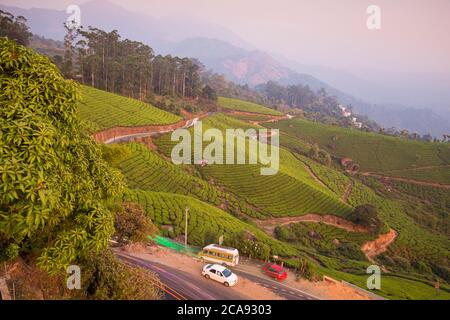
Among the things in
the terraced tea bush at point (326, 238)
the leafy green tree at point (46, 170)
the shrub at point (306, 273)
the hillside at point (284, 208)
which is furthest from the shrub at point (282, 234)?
the leafy green tree at point (46, 170)

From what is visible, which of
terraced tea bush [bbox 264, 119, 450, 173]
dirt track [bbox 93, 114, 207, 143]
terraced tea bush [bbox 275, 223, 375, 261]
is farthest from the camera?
terraced tea bush [bbox 264, 119, 450, 173]

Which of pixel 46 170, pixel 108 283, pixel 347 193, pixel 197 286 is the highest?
pixel 46 170

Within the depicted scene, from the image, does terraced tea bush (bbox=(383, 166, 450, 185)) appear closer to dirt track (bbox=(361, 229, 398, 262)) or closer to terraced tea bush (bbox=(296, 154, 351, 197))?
terraced tea bush (bbox=(296, 154, 351, 197))

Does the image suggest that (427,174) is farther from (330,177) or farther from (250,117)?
(250,117)

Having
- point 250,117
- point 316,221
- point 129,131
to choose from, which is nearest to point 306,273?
point 316,221

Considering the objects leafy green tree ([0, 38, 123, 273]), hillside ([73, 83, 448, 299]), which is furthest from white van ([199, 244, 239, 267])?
leafy green tree ([0, 38, 123, 273])

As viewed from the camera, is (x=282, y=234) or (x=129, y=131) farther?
(x=129, y=131)
